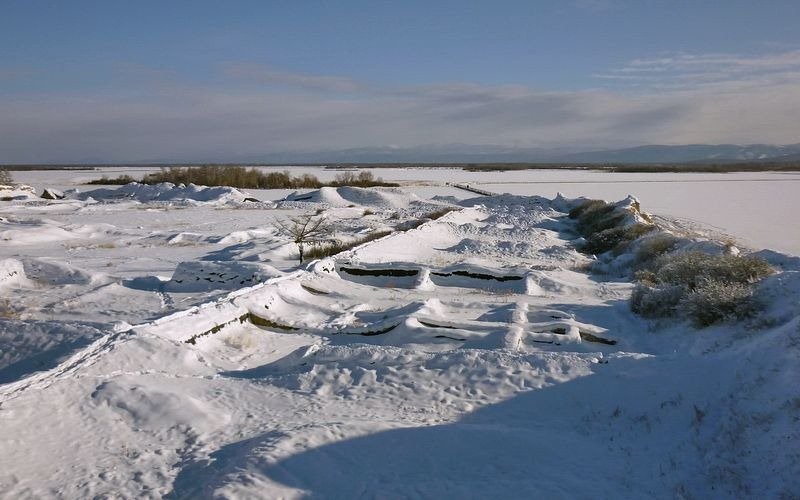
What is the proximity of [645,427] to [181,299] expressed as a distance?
22.0 ft

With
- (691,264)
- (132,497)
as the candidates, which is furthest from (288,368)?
(691,264)

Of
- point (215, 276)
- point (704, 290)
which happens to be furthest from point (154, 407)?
point (704, 290)

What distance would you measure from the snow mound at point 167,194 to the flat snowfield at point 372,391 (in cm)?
2160

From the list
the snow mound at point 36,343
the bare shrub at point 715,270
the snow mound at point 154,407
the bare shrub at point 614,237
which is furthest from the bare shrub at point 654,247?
the snow mound at point 36,343

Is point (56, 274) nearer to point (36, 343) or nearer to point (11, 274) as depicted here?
point (11, 274)

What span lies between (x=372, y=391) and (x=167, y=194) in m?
31.8

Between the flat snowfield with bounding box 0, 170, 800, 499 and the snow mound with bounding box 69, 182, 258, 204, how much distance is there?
70.9ft

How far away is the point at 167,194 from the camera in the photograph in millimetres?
34594

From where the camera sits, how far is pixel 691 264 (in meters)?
10.3

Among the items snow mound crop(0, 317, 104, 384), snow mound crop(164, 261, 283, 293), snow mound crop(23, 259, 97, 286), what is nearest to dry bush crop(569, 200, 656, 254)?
snow mound crop(164, 261, 283, 293)

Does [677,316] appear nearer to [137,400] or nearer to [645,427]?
[645,427]

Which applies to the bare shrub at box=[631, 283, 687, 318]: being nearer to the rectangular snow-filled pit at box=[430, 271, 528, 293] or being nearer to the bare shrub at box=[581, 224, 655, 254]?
the rectangular snow-filled pit at box=[430, 271, 528, 293]

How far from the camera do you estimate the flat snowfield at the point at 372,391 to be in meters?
4.04

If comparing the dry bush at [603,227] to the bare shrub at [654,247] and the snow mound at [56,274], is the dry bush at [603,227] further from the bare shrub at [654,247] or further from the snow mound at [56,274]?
the snow mound at [56,274]
